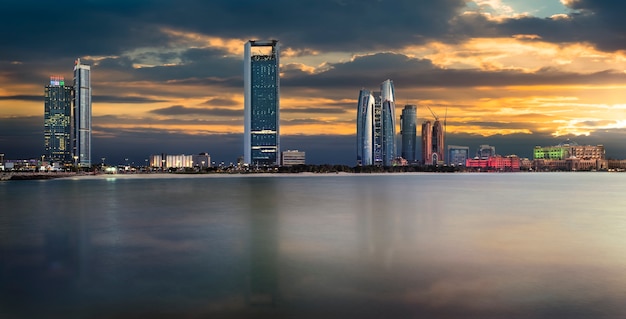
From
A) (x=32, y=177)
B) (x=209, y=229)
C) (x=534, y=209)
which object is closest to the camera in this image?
(x=209, y=229)

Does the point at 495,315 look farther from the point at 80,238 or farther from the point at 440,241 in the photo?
the point at 80,238

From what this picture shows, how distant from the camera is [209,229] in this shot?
116 ft

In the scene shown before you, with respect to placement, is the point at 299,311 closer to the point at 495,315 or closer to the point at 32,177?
the point at 495,315

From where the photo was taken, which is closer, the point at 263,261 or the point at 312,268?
the point at 312,268

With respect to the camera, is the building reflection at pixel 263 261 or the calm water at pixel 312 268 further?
the building reflection at pixel 263 261

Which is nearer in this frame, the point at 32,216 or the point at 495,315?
the point at 495,315

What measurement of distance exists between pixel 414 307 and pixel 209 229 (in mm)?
22211

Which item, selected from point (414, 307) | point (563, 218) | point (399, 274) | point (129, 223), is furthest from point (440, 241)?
point (129, 223)

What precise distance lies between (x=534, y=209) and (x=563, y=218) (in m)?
8.92

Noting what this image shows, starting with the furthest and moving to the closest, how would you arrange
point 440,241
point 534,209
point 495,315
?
1. point 534,209
2. point 440,241
3. point 495,315

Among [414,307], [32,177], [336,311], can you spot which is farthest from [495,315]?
[32,177]

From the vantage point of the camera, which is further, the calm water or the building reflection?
the building reflection

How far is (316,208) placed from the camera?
53062 mm

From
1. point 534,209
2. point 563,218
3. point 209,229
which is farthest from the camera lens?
point 534,209
